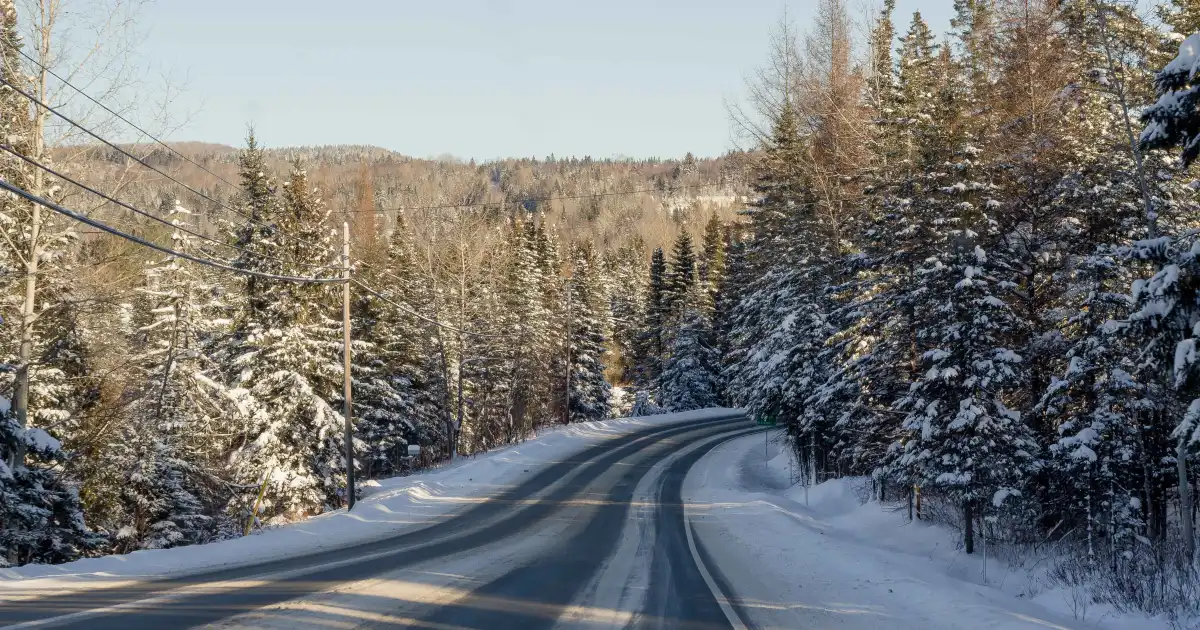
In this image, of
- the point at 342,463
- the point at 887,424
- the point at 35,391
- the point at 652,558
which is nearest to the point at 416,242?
the point at 342,463

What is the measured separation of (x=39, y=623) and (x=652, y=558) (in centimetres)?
883

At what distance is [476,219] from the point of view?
45.2 meters

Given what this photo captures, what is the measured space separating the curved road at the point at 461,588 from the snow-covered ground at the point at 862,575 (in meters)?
0.72

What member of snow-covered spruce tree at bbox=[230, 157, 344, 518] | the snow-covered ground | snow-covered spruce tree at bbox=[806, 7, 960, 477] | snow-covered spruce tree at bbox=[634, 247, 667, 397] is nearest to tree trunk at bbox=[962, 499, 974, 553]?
the snow-covered ground

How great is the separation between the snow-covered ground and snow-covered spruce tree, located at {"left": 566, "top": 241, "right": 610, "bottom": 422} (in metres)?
32.8

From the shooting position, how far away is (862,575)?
11320 millimetres

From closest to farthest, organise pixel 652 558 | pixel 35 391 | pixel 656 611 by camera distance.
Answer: pixel 656 611 → pixel 652 558 → pixel 35 391

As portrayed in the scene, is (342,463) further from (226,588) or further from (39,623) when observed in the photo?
(39,623)

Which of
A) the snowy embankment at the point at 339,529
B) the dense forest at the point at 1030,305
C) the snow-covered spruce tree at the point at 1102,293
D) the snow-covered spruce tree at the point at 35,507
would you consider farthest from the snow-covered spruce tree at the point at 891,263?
the snow-covered spruce tree at the point at 35,507

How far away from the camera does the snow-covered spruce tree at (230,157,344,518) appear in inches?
1056

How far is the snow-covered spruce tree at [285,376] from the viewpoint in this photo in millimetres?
26812

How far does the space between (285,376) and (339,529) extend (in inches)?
491

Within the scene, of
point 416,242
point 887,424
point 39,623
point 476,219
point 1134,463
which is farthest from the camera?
point 416,242

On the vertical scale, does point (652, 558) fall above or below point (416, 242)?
below
